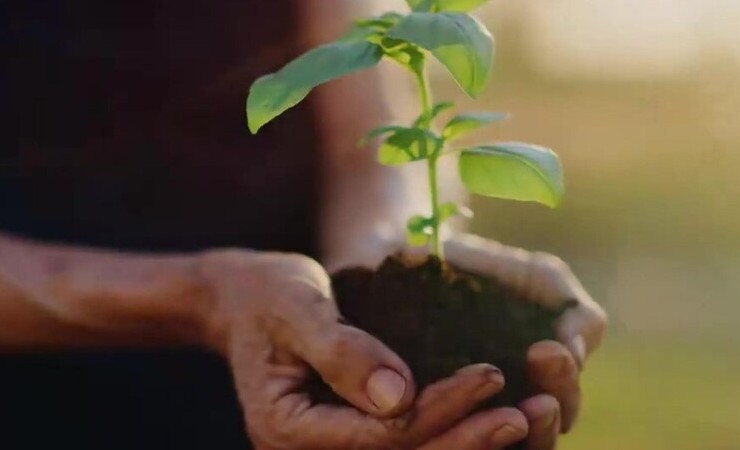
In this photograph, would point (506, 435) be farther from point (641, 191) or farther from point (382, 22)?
point (641, 191)

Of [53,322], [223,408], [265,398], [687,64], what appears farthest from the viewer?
[687,64]

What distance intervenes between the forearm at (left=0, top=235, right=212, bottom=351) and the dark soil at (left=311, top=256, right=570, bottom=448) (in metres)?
0.20

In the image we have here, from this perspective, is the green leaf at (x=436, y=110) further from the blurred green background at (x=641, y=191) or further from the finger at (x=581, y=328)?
the blurred green background at (x=641, y=191)

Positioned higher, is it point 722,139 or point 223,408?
point 722,139

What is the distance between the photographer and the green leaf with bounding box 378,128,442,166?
605mm

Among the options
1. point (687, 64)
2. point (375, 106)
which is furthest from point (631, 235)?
point (375, 106)

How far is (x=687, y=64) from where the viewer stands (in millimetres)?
1087

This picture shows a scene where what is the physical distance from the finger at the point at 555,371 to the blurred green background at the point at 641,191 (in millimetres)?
473

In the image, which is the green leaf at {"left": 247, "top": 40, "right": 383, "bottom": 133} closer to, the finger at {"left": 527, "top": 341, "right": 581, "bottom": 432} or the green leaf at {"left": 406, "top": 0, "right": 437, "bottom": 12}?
the green leaf at {"left": 406, "top": 0, "right": 437, "bottom": 12}

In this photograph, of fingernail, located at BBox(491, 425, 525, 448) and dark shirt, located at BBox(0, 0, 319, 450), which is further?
dark shirt, located at BBox(0, 0, 319, 450)

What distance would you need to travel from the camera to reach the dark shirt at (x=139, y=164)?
0.90 meters

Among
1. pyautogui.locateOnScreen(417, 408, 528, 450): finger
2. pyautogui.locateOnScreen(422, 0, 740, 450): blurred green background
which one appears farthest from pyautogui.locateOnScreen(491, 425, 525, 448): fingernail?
pyautogui.locateOnScreen(422, 0, 740, 450): blurred green background

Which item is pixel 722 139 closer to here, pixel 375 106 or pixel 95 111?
pixel 375 106

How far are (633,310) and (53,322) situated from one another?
638mm
